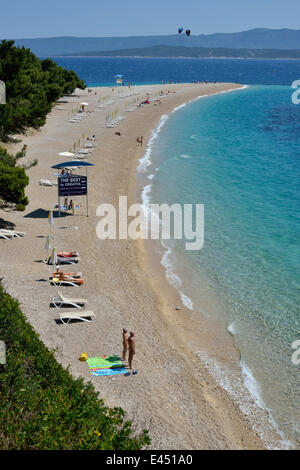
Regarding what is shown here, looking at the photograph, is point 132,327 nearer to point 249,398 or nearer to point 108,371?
point 108,371

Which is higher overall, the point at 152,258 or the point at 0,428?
the point at 0,428

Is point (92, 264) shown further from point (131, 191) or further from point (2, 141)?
point (2, 141)

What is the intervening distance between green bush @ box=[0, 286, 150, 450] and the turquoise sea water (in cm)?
515

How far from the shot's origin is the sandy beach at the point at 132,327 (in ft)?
38.9

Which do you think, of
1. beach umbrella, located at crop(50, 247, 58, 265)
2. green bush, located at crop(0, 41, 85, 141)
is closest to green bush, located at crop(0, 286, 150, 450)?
beach umbrella, located at crop(50, 247, 58, 265)

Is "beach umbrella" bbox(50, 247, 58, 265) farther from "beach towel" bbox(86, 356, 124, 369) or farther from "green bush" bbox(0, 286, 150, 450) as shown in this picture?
"green bush" bbox(0, 286, 150, 450)

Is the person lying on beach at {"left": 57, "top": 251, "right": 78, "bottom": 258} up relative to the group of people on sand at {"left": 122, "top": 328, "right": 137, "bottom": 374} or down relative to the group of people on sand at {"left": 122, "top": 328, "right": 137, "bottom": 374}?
up

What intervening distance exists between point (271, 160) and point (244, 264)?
25831 mm

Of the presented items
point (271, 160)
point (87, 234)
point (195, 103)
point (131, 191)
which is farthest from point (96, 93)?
point (87, 234)

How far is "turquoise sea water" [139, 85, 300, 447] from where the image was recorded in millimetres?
14266

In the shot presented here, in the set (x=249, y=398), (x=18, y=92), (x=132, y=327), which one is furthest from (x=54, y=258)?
(x=18, y=92)

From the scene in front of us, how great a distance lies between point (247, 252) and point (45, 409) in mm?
15721
